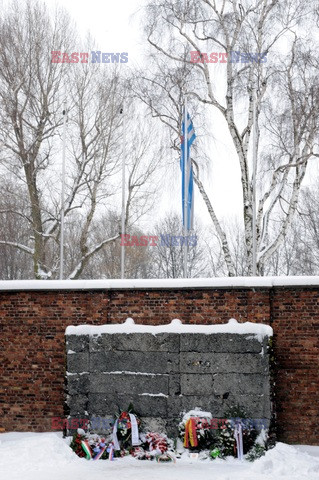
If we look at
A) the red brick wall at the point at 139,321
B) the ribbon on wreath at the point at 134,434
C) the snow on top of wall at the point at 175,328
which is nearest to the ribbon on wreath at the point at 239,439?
the red brick wall at the point at 139,321

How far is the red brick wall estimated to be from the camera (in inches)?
421

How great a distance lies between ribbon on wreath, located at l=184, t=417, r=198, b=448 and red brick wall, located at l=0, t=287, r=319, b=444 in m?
1.56

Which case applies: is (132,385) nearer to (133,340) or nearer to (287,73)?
(133,340)

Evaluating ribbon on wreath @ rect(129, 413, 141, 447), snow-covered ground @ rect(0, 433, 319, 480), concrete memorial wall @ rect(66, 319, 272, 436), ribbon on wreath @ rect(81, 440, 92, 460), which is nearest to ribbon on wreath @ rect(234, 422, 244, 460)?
snow-covered ground @ rect(0, 433, 319, 480)

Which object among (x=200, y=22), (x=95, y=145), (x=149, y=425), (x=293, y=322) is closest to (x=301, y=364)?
(x=293, y=322)

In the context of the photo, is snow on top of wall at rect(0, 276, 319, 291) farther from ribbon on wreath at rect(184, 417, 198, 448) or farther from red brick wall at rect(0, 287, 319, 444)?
ribbon on wreath at rect(184, 417, 198, 448)

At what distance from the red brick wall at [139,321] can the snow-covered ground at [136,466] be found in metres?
0.86

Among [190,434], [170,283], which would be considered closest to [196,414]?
[190,434]

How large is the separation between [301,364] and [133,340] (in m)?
2.73

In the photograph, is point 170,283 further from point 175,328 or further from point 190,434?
point 190,434

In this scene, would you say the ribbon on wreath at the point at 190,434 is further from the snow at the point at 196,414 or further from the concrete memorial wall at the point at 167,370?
the concrete memorial wall at the point at 167,370

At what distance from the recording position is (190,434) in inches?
395

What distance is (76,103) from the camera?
23.3 metres

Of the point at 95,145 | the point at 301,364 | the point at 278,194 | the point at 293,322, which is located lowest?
the point at 301,364
